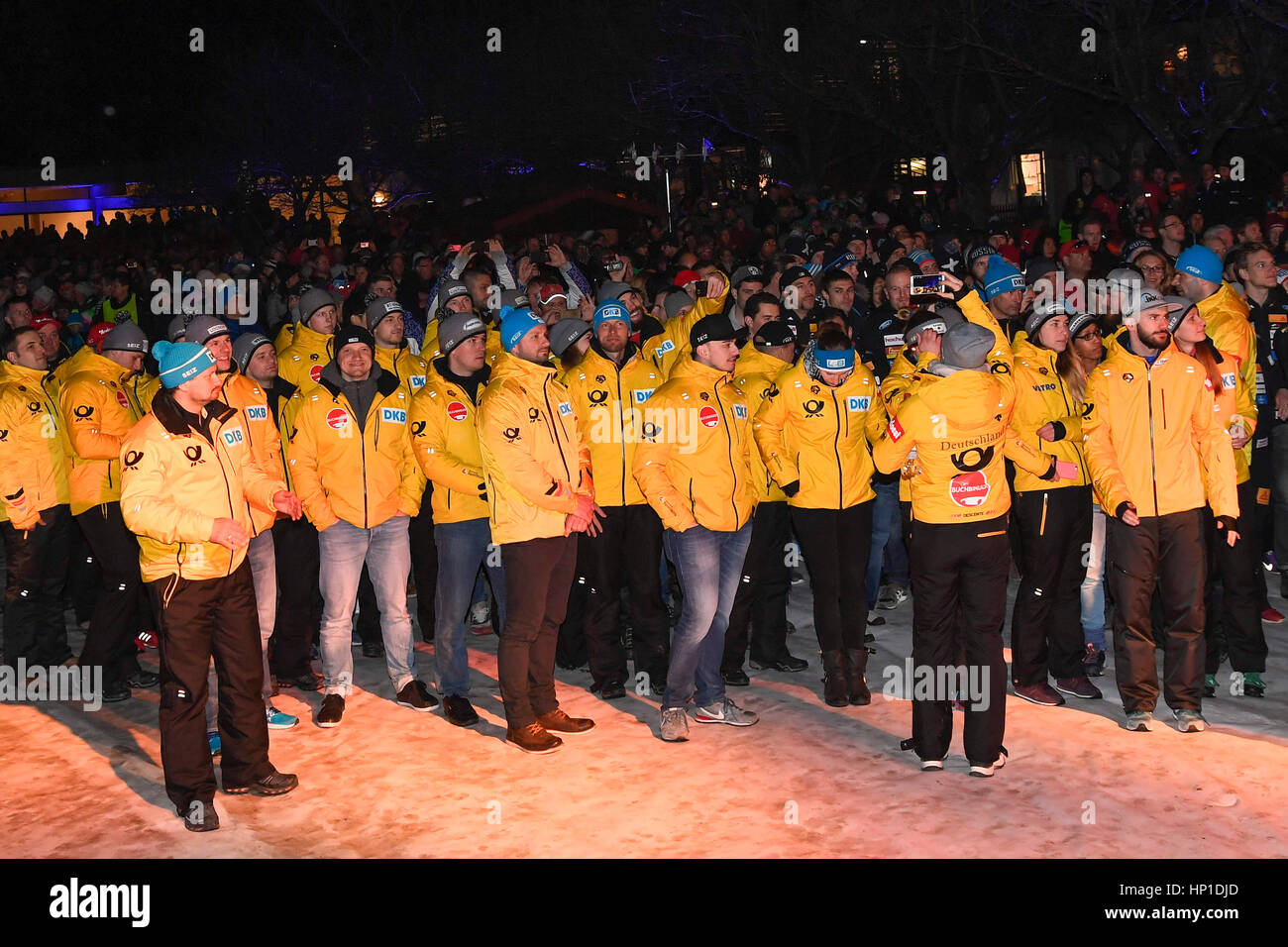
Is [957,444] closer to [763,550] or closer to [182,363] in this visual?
[763,550]

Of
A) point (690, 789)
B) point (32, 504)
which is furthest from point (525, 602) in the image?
point (32, 504)

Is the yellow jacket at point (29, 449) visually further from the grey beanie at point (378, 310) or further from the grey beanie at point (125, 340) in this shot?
the grey beanie at point (378, 310)

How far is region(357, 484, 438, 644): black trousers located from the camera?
348 inches

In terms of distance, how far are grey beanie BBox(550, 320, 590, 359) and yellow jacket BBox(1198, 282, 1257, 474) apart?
11.7 feet

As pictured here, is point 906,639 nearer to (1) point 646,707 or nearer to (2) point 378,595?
(1) point 646,707

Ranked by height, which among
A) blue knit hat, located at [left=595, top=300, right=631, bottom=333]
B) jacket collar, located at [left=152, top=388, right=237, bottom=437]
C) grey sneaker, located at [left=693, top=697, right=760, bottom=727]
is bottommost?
grey sneaker, located at [left=693, top=697, right=760, bottom=727]

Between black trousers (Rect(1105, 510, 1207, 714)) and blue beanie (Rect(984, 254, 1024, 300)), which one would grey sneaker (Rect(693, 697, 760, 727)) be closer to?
black trousers (Rect(1105, 510, 1207, 714))

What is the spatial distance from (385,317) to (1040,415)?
391 cm

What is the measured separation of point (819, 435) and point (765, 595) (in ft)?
4.38

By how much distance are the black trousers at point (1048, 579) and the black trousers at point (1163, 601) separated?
0.39 meters

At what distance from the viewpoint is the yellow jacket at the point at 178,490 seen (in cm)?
608

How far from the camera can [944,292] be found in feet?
26.2

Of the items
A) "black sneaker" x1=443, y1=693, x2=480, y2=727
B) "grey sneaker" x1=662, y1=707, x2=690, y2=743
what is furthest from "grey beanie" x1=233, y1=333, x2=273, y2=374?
"grey sneaker" x1=662, y1=707, x2=690, y2=743

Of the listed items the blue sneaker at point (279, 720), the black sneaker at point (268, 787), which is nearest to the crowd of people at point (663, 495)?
the black sneaker at point (268, 787)
